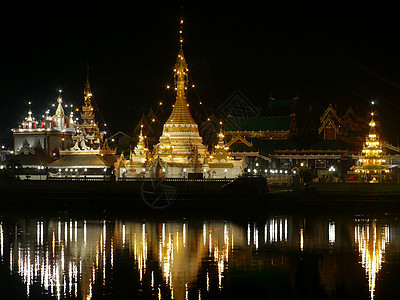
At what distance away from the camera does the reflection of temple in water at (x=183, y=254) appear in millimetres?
14531

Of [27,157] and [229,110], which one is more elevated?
[229,110]

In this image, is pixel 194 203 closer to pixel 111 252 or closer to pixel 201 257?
pixel 111 252

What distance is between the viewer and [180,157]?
1676 inches

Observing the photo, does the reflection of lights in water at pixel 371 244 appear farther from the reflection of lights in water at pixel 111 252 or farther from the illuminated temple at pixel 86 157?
the illuminated temple at pixel 86 157

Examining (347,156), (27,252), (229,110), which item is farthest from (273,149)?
(27,252)

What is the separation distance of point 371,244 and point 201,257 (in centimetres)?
490

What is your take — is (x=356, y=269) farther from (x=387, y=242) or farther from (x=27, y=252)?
(x=27, y=252)

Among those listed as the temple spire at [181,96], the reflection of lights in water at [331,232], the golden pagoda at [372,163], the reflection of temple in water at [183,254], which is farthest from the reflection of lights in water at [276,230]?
the temple spire at [181,96]

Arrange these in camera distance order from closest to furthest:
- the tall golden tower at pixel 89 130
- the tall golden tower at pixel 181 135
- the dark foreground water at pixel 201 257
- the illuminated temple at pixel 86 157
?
1. the dark foreground water at pixel 201 257
2. the tall golden tower at pixel 181 135
3. the illuminated temple at pixel 86 157
4. the tall golden tower at pixel 89 130

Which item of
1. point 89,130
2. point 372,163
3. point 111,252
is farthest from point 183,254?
point 89,130

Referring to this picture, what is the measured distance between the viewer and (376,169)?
40.1 m

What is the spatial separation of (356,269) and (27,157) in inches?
1395

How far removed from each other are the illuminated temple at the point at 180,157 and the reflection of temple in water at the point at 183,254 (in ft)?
52.6

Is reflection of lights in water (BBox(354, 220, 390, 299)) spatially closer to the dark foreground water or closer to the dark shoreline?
the dark foreground water
